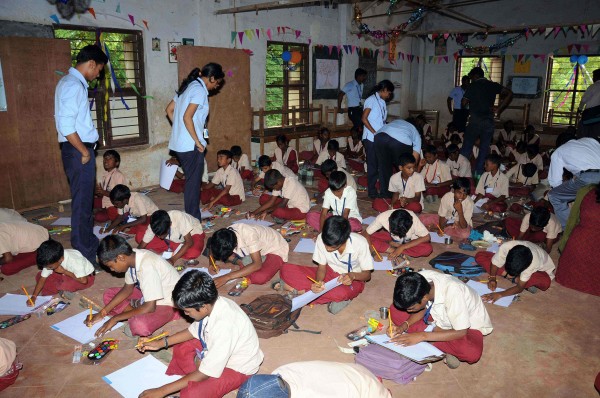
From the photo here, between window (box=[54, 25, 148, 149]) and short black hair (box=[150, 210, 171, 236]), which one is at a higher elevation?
window (box=[54, 25, 148, 149])

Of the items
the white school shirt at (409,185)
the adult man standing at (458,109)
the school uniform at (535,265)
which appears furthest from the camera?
the adult man standing at (458,109)

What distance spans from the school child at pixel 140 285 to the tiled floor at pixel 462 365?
15 cm

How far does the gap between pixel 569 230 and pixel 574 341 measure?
1.45 meters

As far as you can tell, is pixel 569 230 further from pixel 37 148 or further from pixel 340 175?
pixel 37 148

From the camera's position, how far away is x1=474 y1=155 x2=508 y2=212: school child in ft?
19.4

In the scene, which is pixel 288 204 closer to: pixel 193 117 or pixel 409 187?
pixel 409 187

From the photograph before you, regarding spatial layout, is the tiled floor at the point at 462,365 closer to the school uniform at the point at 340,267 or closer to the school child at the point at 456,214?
the school uniform at the point at 340,267

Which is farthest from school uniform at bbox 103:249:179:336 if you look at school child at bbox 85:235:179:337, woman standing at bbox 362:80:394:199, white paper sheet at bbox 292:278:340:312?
woman standing at bbox 362:80:394:199

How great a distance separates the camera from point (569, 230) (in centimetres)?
422

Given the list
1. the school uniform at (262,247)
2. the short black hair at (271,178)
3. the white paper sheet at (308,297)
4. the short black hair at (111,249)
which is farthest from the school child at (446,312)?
the short black hair at (271,178)

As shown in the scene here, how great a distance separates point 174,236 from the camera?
168 inches

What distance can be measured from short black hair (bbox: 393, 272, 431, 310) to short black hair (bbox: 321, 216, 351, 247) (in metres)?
0.72

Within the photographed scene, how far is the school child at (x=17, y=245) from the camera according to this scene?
4043 millimetres

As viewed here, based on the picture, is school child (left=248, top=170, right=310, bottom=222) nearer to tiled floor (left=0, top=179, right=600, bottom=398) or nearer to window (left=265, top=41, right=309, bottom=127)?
tiled floor (left=0, top=179, right=600, bottom=398)
